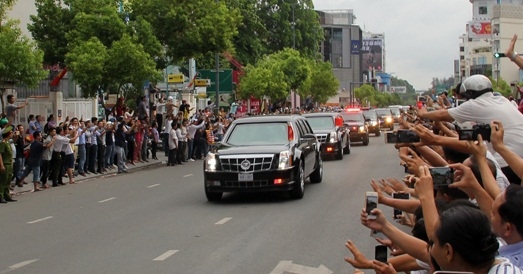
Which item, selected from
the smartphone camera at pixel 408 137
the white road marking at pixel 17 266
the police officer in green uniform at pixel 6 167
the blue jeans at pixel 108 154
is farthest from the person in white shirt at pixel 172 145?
the smartphone camera at pixel 408 137

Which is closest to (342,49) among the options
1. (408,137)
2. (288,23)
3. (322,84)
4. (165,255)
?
(322,84)

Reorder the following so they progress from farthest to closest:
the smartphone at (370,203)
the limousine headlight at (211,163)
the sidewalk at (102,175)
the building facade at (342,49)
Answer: the building facade at (342,49) → the sidewalk at (102,175) → the limousine headlight at (211,163) → the smartphone at (370,203)

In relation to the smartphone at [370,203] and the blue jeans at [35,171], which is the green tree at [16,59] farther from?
the smartphone at [370,203]

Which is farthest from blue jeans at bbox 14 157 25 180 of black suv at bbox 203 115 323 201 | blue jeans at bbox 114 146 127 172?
black suv at bbox 203 115 323 201

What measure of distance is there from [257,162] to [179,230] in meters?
3.74

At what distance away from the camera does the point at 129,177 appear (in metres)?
26.8

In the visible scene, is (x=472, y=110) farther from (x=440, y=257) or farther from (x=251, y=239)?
(x=251, y=239)

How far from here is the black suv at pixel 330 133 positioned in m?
30.5

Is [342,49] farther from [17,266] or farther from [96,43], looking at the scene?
[17,266]

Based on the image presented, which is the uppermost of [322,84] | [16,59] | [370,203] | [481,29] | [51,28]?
[481,29]

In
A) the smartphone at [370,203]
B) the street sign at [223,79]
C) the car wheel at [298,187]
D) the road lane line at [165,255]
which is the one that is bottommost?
the road lane line at [165,255]

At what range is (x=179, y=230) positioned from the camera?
1448 centimetres

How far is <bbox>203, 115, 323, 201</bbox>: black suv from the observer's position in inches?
701

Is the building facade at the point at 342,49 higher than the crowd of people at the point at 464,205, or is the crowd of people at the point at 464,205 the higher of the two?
the building facade at the point at 342,49
